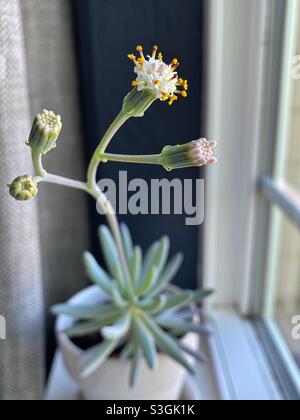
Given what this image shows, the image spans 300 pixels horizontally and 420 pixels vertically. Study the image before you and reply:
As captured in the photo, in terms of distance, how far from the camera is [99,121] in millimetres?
586

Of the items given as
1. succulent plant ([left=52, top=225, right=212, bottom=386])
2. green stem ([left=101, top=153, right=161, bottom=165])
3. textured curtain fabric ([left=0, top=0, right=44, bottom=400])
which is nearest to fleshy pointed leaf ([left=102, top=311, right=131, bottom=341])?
succulent plant ([left=52, top=225, right=212, bottom=386])

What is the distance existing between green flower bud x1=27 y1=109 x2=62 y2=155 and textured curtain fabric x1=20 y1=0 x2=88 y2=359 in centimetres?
14

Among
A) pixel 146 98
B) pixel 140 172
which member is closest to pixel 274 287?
pixel 140 172

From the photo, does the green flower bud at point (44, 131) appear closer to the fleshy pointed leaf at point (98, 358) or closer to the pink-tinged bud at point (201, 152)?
the pink-tinged bud at point (201, 152)

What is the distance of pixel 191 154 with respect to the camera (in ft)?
1.19

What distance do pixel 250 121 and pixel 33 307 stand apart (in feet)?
1.37

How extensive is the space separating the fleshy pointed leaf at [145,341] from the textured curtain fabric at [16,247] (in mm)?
141

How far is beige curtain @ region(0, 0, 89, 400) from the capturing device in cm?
48

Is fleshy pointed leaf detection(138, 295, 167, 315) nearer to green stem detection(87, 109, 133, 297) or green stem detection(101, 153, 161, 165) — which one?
green stem detection(87, 109, 133, 297)

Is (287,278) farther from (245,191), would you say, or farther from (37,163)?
(37,163)

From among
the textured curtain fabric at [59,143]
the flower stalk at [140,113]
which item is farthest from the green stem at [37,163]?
the textured curtain fabric at [59,143]

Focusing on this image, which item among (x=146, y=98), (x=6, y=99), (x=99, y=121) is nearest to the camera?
(x=146, y=98)

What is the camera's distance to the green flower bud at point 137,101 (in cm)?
36

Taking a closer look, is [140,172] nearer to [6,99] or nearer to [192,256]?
[6,99]
